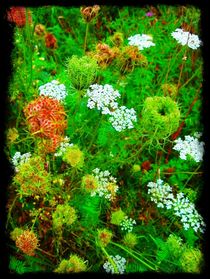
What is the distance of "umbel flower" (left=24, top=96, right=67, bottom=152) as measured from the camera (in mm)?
2025

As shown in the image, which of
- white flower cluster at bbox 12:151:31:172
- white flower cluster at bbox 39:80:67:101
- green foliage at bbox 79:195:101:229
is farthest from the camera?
white flower cluster at bbox 39:80:67:101

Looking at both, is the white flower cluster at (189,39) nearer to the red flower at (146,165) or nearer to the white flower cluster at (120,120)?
the white flower cluster at (120,120)

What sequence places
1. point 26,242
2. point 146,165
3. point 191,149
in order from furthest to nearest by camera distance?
point 146,165
point 191,149
point 26,242

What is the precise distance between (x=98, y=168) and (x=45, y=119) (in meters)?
0.82

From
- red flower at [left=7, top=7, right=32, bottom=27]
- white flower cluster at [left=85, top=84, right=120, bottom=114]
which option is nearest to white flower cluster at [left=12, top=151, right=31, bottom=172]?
white flower cluster at [left=85, top=84, right=120, bottom=114]

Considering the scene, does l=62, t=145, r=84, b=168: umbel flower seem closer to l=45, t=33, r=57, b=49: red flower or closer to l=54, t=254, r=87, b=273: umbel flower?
l=54, t=254, r=87, b=273: umbel flower

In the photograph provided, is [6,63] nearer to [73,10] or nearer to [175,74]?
[175,74]

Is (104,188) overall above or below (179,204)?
above

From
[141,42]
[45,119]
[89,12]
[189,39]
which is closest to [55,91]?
[89,12]

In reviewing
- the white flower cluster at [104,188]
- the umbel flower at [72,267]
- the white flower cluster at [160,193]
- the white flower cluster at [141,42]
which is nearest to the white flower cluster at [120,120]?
the white flower cluster at [104,188]

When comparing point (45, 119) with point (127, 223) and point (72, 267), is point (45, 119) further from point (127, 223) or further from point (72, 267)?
point (127, 223)

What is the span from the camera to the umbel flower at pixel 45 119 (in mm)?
2025

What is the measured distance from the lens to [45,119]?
2.03 meters

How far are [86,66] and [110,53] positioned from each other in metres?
0.23
